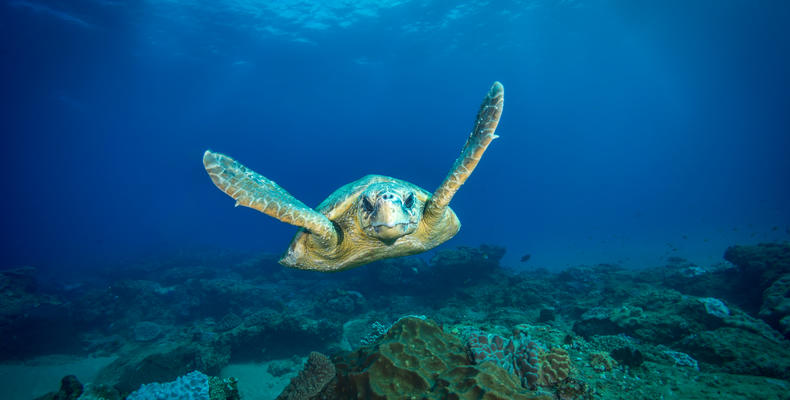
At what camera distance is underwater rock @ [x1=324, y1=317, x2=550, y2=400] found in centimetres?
256

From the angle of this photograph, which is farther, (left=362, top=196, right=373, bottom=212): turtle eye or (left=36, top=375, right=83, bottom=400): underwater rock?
(left=362, top=196, right=373, bottom=212): turtle eye

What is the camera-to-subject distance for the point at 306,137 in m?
99.1

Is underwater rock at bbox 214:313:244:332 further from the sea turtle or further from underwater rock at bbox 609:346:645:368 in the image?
underwater rock at bbox 609:346:645:368

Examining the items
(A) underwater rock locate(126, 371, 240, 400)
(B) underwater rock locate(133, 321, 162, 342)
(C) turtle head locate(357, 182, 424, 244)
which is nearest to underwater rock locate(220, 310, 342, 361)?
(A) underwater rock locate(126, 371, 240, 400)

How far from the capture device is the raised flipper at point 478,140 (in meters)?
3.56

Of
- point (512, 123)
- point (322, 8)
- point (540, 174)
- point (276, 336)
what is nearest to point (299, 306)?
point (276, 336)

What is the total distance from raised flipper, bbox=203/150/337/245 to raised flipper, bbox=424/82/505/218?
1.86 metres

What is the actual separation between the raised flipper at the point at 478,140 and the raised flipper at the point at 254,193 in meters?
1.86

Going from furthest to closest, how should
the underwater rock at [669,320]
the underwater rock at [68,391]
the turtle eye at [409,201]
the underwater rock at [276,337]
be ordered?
the underwater rock at [276,337]
the underwater rock at [669,320]
the turtle eye at [409,201]
the underwater rock at [68,391]

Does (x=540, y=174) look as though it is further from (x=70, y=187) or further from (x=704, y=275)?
(x=70, y=187)

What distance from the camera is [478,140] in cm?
370

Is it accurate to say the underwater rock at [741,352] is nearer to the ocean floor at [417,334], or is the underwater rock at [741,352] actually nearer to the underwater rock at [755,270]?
the ocean floor at [417,334]

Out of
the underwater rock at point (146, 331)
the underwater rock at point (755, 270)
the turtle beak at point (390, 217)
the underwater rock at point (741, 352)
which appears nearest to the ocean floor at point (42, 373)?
the underwater rock at point (146, 331)

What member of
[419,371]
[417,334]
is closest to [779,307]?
[417,334]
